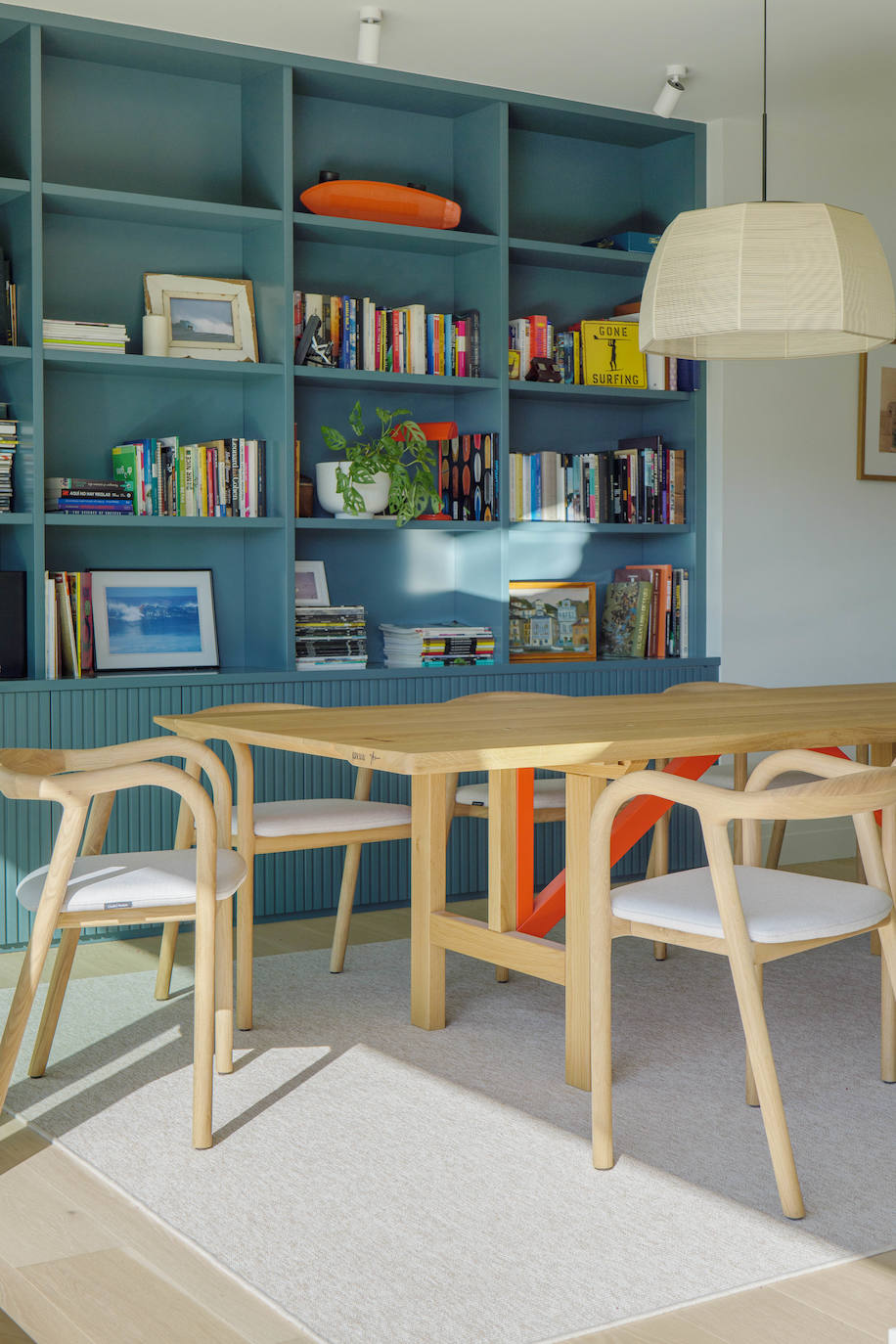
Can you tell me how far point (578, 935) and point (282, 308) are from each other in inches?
96.0

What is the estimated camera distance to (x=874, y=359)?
543 centimetres

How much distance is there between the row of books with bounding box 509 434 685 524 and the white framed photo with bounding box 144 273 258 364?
Result: 3.37 feet

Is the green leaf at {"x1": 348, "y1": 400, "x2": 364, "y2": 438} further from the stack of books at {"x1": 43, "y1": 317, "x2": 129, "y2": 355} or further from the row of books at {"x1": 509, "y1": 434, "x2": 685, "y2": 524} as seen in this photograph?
the stack of books at {"x1": 43, "y1": 317, "x2": 129, "y2": 355}

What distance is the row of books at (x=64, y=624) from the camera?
4145 millimetres

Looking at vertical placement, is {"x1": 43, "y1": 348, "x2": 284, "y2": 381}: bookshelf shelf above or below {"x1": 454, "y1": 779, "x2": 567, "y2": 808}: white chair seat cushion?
above

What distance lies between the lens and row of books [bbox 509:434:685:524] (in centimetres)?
496

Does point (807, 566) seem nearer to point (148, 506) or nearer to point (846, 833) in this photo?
point (846, 833)

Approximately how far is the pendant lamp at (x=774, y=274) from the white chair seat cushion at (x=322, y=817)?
4.19ft

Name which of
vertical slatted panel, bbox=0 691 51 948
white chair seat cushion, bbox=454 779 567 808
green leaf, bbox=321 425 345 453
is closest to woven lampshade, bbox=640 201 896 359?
white chair seat cushion, bbox=454 779 567 808

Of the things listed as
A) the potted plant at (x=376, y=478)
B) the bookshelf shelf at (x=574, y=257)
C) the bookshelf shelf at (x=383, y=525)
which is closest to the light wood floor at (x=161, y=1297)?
the bookshelf shelf at (x=383, y=525)

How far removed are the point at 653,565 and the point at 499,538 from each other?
0.73m

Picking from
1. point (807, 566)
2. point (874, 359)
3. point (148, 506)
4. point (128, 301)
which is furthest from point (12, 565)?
point (874, 359)

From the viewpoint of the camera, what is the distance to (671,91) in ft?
15.4

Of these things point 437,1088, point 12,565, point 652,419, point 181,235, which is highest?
point 181,235
